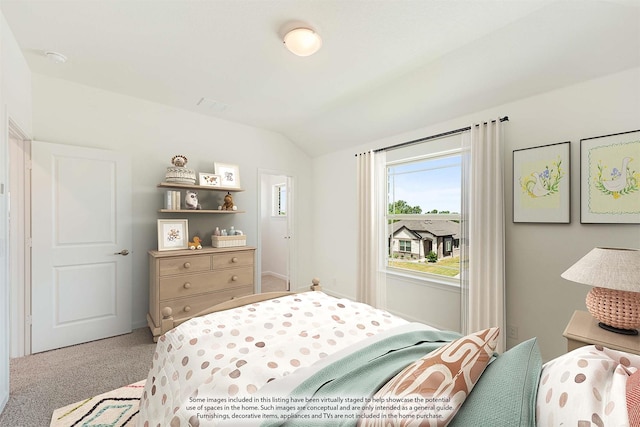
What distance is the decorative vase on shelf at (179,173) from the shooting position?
120 inches

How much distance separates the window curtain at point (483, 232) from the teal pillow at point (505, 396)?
170 cm

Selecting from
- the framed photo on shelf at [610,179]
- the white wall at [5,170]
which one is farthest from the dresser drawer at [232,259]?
the framed photo on shelf at [610,179]

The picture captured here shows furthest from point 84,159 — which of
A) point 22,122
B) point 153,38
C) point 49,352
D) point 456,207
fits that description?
point 456,207

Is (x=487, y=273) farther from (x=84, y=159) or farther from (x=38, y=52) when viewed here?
(x=38, y=52)

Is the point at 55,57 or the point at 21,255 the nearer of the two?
the point at 55,57

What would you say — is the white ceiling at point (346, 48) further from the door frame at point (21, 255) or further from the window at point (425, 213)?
the door frame at point (21, 255)

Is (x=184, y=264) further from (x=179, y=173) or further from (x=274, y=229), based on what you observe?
(x=274, y=229)

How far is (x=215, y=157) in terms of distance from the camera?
3645 mm

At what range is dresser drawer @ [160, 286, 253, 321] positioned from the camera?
2824 mm

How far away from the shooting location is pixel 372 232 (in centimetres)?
343

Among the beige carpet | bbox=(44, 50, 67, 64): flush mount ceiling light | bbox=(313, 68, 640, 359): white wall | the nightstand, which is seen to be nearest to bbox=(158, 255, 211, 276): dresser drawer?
the beige carpet

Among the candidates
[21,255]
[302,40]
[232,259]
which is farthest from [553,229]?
[21,255]

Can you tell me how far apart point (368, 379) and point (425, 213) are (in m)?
2.55

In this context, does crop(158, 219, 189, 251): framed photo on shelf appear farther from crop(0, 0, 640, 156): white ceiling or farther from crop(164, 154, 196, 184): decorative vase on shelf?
crop(0, 0, 640, 156): white ceiling
